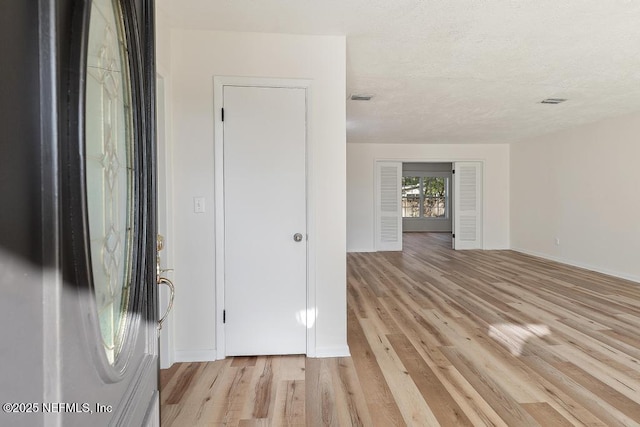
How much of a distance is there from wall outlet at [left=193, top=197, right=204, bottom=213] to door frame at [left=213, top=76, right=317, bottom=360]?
10 centimetres

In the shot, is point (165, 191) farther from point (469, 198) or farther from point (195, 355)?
point (469, 198)

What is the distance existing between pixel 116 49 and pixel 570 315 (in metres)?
4.28

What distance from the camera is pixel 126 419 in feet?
2.16

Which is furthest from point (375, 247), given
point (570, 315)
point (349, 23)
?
point (349, 23)

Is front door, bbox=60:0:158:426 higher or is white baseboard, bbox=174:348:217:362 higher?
front door, bbox=60:0:158:426

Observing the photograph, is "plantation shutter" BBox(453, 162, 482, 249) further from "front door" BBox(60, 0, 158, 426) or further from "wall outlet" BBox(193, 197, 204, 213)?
"front door" BBox(60, 0, 158, 426)

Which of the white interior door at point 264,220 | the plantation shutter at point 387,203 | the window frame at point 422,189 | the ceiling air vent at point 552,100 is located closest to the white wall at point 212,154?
the white interior door at point 264,220

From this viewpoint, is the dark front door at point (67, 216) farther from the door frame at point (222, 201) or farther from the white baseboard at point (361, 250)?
the white baseboard at point (361, 250)

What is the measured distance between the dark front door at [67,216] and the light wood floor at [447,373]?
1.46 metres

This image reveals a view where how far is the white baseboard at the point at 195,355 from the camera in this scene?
8.09ft

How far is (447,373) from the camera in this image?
89.8 inches

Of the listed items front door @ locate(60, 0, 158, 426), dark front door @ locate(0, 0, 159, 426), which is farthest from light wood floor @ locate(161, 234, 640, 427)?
dark front door @ locate(0, 0, 159, 426)

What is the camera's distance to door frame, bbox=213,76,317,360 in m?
2.45

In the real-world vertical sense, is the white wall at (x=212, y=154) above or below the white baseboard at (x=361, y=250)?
above
